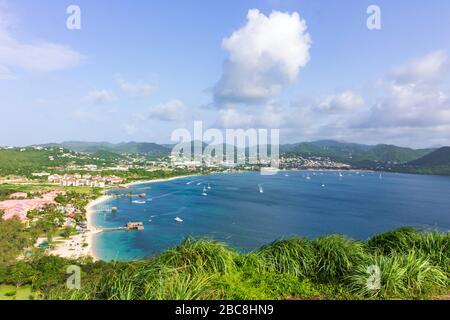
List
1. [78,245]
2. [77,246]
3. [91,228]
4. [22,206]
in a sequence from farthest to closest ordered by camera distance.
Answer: [22,206] < [91,228] < [78,245] < [77,246]

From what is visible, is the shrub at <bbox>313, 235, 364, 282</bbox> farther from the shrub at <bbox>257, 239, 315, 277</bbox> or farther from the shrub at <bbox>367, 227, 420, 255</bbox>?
the shrub at <bbox>367, 227, 420, 255</bbox>

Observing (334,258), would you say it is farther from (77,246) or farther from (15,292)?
(77,246)

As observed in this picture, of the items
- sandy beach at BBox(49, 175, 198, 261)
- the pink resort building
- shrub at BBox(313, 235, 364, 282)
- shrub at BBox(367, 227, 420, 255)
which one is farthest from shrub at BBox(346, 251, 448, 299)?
the pink resort building

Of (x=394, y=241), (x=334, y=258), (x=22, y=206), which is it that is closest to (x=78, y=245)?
(x=22, y=206)

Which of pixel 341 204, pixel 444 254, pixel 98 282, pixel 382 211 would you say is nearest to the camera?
pixel 98 282

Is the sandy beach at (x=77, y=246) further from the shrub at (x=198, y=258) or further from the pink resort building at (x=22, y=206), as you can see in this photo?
the shrub at (x=198, y=258)
